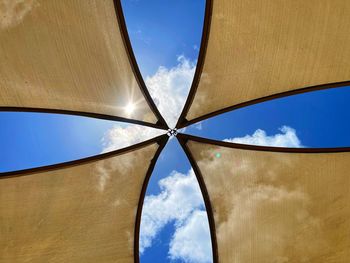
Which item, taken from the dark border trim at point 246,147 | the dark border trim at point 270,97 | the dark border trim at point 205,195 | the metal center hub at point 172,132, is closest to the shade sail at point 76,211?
the metal center hub at point 172,132

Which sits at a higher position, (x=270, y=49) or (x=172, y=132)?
(x=270, y=49)

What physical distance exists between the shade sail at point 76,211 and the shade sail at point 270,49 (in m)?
1.81

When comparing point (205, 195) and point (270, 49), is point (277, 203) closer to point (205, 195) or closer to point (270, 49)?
point (205, 195)

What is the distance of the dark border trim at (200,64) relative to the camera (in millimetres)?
6769

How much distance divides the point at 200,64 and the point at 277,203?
3108 mm

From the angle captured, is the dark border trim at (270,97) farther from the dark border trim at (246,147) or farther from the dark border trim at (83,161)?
the dark border trim at (83,161)

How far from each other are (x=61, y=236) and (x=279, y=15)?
18.0 ft

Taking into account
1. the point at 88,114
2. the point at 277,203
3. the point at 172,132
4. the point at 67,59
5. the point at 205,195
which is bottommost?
the point at 277,203

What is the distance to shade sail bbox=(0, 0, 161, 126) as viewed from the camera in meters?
6.75

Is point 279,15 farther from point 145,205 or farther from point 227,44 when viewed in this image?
point 145,205

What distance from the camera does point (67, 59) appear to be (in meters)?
7.21

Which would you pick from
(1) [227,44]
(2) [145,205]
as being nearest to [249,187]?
(2) [145,205]

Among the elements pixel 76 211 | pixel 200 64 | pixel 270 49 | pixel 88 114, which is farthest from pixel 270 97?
pixel 76 211

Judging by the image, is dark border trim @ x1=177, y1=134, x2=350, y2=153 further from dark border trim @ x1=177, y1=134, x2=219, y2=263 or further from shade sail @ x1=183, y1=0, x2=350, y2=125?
shade sail @ x1=183, y1=0, x2=350, y2=125
